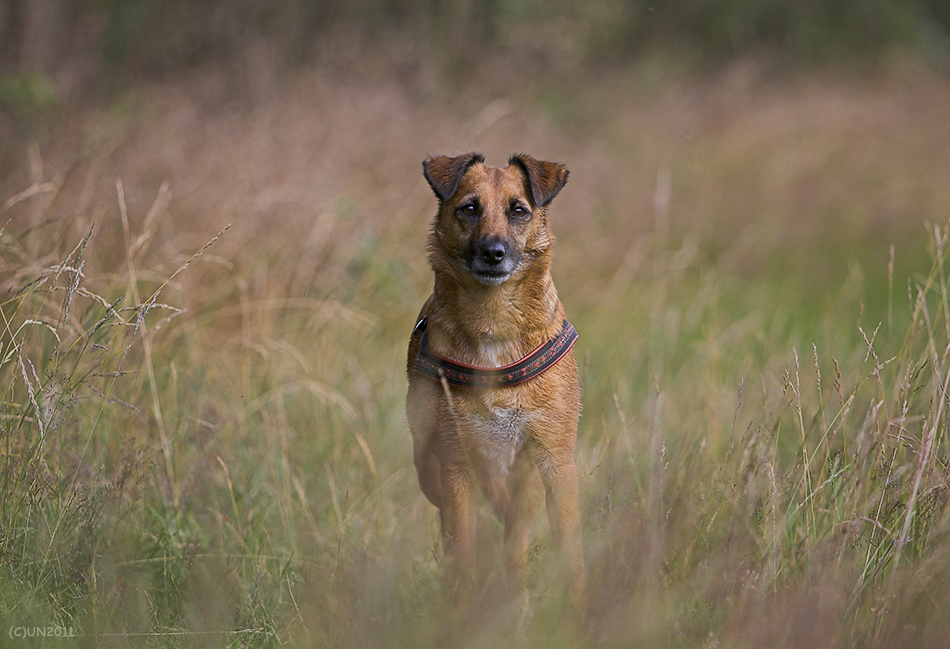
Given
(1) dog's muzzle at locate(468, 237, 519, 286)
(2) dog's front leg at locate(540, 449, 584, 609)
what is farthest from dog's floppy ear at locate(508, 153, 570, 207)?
(2) dog's front leg at locate(540, 449, 584, 609)

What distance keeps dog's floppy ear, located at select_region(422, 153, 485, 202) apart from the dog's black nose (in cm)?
34

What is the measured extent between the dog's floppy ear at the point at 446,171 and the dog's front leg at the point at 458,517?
1.03 metres

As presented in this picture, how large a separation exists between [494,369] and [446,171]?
833mm

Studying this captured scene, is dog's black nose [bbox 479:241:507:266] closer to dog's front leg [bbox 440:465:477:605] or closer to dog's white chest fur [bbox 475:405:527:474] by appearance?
dog's white chest fur [bbox 475:405:527:474]

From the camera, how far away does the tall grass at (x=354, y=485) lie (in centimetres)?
237

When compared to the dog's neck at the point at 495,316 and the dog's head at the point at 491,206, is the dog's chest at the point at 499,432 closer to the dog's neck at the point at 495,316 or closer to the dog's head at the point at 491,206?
the dog's neck at the point at 495,316

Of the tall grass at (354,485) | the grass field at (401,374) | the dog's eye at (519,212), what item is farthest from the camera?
the dog's eye at (519,212)

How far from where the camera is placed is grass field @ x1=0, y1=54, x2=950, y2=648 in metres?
2.47

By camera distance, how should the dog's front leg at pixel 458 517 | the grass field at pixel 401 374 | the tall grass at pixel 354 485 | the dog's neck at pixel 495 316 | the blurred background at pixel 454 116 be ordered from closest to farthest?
the tall grass at pixel 354 485 < the grass field at pixel 401 374 < the dog's front leg at pixel 458 517 < the dog's neck at pixel 495 316 < the blurred background at pixel 454 116

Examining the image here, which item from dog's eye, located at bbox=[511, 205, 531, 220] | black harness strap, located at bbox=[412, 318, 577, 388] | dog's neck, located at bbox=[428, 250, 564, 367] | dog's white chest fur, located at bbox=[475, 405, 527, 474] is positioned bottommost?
dog's white chest fur, located at bbox=[475, 405, 527, 474]

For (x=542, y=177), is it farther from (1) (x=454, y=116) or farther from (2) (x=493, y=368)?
(1) (x=454, y=116)

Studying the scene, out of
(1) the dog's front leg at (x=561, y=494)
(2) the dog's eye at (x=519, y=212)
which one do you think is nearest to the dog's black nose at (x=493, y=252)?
(2) the dog's eye at (x=519, y=212)

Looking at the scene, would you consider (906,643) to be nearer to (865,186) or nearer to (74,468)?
(74,468)

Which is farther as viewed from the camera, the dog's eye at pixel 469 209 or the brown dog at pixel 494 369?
the dog's eye at pixel 469 209
